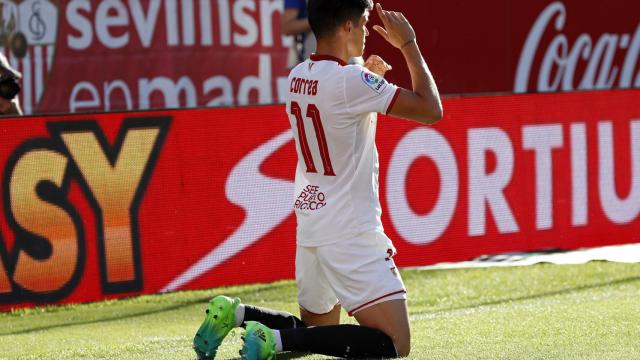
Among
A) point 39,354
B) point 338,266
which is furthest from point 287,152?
point 338,266

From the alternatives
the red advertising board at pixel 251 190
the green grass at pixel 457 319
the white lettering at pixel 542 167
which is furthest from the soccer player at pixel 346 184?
the white lettering at pixel 542 167

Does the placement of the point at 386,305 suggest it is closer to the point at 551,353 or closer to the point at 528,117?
the point at 551,353

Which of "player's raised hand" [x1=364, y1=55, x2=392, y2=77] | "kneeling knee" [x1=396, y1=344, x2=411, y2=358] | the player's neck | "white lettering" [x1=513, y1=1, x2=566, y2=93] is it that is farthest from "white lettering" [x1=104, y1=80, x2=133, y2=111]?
"kneeling knee" [x1=396, y1=344, x2=411, y2=358]

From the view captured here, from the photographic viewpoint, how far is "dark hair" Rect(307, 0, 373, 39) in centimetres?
594

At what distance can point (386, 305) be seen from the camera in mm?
5953

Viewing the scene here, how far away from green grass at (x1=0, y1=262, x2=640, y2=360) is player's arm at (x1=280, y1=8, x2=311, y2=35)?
2531mm

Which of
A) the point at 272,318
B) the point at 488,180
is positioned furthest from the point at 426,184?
the point at 272,318

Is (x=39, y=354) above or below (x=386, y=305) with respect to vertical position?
below

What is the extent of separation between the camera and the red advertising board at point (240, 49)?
12.4 m

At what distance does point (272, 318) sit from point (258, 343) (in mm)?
467

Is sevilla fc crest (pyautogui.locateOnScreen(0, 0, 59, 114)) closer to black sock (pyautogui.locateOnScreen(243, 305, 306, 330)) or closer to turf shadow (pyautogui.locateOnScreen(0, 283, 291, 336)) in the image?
turf shadow (pyautogui.locateOnScreen(0, 283, 291, 336))

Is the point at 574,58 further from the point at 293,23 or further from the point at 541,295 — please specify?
the point at 541,295

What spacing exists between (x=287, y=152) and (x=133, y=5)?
3.72m

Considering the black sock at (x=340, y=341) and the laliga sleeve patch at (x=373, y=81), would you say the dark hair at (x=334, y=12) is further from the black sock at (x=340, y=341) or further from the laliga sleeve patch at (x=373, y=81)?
the black sock at (x=340, y=341)
